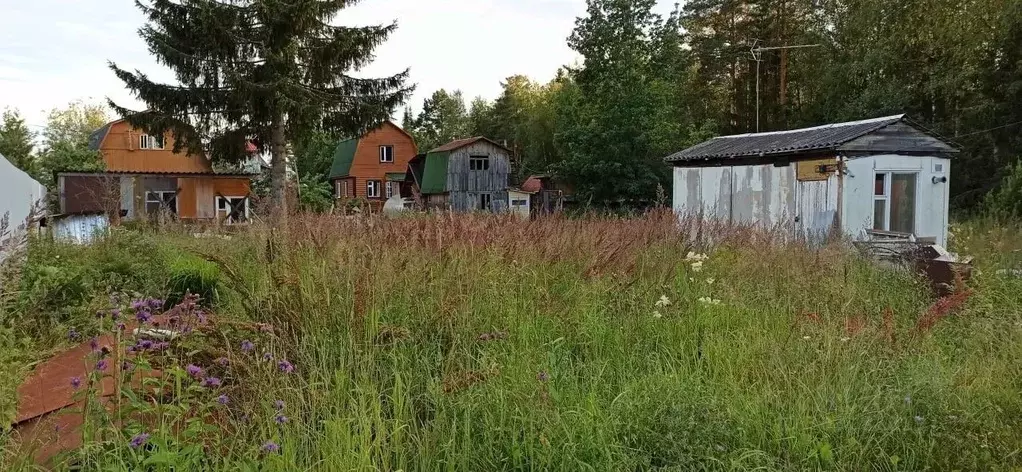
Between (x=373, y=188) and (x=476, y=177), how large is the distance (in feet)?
26.6

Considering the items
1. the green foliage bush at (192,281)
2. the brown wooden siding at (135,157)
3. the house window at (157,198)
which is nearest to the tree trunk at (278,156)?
the house window at (157,198)

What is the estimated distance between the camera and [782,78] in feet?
101

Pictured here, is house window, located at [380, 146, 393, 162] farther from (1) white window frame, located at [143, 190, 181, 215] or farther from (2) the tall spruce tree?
(2) the tall spruce tree

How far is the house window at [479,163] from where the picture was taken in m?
35.2

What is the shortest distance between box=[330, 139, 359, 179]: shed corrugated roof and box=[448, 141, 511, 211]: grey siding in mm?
8001

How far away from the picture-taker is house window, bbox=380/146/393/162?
4041 centimetres

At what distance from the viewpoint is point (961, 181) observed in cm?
2417

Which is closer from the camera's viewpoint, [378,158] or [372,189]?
[372,189]

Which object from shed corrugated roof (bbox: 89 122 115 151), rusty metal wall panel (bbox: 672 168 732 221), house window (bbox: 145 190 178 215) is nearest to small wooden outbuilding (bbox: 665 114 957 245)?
rusty metal wall panel (bbox: 672 168 732 221)

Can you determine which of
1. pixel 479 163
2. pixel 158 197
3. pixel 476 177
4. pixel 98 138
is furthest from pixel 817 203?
pixel 98 138

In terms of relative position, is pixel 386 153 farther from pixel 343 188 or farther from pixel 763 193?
pixel 763 193

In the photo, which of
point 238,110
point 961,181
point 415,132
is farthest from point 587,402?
point 415,132

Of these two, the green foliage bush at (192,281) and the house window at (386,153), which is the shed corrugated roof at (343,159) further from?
the green foliage bush at (192,281)

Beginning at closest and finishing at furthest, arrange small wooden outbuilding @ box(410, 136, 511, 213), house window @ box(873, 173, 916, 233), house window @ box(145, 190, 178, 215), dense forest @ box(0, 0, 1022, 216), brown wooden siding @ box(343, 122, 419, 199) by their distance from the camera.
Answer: house window @ box(873, 173, 916, 233) < dense forest @ box(0, 0, 1022, 216) < house window @ box(145, 190, 178, 215) < small wooden outbuilding @ box(410, 136, 511, 213) < brown wooden siding @ box(343, 122, 419, 199)
